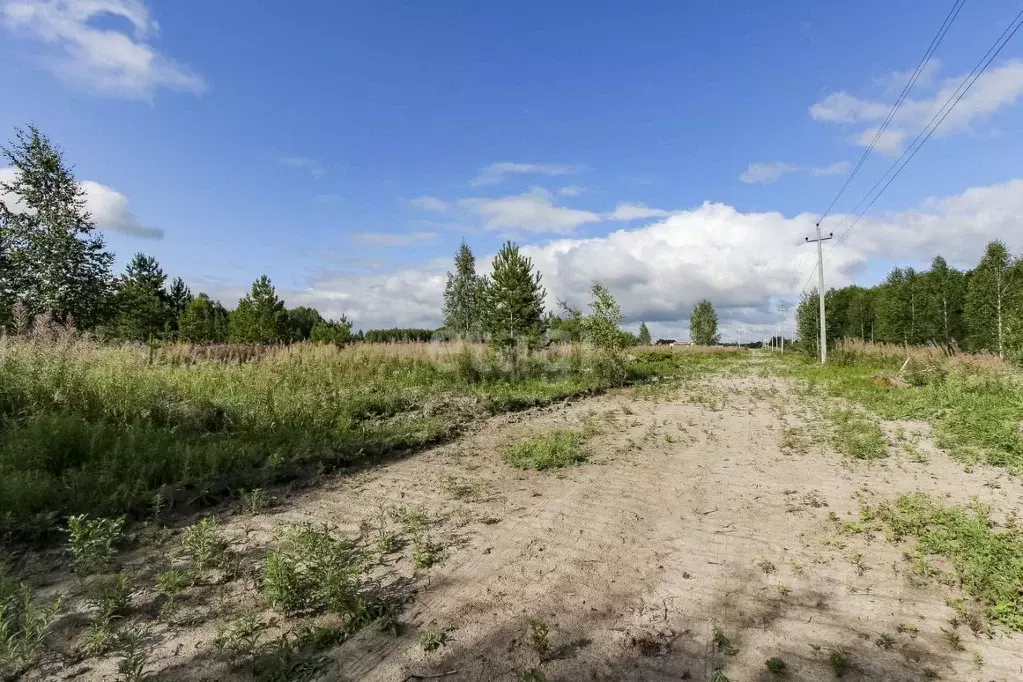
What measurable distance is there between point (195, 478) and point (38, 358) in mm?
3642

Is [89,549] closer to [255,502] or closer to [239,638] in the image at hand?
[255,502]

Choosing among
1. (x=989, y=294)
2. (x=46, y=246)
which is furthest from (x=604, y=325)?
(x=989, y=294)

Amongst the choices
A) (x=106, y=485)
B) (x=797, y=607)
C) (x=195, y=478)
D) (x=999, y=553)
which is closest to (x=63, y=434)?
(x=106, y=485)

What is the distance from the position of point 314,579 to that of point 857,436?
769cm

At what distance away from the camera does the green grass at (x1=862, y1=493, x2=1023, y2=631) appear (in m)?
2.94

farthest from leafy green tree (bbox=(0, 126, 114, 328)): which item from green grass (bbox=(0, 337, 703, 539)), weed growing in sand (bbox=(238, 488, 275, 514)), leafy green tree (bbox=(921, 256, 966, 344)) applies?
leafy green tree (bbox=(921, 256, 966, 344))

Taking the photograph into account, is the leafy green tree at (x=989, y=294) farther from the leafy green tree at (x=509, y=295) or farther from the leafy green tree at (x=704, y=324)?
the leafy green tree at (x=704, y=324)

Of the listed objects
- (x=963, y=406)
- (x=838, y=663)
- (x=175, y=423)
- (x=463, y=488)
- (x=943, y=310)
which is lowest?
(x=838, y=663)

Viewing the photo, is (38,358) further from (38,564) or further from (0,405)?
(38,564)

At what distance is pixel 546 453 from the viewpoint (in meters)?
6.21

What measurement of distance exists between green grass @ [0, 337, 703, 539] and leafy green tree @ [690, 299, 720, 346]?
7689 cm

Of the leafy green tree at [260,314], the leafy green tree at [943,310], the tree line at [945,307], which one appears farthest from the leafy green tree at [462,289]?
the leafy green tree at [943,310]

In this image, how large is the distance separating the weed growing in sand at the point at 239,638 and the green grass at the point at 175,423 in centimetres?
213

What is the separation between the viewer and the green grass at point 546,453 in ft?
19.5
